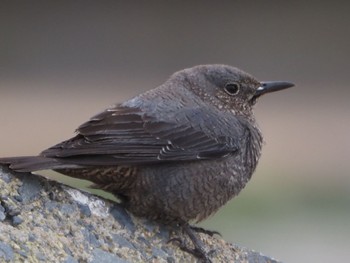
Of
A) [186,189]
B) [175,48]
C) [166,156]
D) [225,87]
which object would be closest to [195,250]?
[186,189]

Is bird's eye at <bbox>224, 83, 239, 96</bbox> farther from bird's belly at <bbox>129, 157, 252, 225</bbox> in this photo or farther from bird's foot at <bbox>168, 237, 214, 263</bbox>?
bird's foot at <bbox>168, 237, 214, 263</bbox>

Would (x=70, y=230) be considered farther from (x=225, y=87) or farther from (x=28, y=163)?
(x=225, y=87)

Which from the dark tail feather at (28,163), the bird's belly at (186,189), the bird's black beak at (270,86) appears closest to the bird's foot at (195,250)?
the bird's belly at (186,189)

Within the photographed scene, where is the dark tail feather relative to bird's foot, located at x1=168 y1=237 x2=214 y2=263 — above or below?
above

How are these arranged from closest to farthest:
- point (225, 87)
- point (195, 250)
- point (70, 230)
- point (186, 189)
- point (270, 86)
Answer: point (70, 230), point (195, 250), point (186, 189), point (225, 87), point (270, 86)

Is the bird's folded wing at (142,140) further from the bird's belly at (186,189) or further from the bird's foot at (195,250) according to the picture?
the bird's foot at (195,250)

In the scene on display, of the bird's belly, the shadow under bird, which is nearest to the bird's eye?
the shadow under bird
